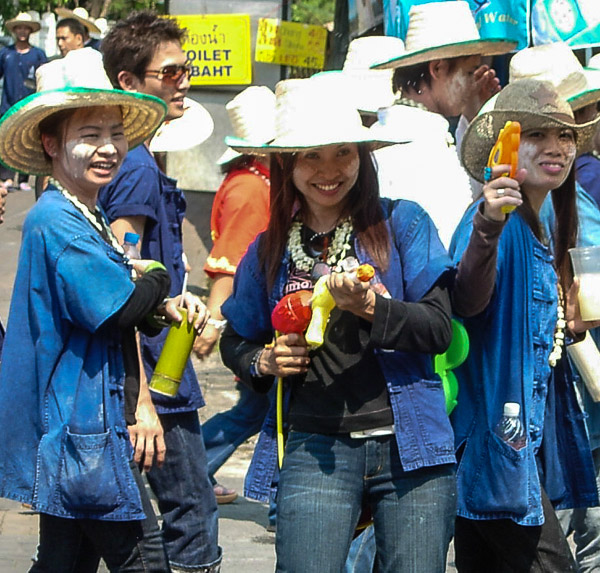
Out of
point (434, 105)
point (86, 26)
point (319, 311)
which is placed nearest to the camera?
point (319, 311)

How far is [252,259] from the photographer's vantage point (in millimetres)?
3686

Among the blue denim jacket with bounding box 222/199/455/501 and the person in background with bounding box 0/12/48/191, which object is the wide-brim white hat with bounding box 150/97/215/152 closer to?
the blue denim jacket with bounding box 222/199/455/501

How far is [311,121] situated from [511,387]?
3.04 ft

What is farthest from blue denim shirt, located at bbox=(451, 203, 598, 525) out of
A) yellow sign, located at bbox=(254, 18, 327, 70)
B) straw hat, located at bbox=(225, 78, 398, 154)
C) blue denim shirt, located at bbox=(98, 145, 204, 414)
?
yellow sign, located at bbox=(254, 18, 327, 70)

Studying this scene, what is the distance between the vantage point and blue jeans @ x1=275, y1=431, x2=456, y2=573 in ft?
11.0

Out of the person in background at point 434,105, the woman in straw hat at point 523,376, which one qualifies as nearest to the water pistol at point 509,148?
the woman in straw hat at point 523,376

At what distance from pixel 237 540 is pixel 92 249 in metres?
2.83

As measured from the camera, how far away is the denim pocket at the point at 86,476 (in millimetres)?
3457

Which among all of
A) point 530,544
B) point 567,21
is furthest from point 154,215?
point 567,21

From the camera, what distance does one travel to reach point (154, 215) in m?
4.41

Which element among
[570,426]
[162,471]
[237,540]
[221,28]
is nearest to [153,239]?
[162,471]

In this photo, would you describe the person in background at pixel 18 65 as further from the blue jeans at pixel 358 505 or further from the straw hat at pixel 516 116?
the blue jeans at pixel 358 505

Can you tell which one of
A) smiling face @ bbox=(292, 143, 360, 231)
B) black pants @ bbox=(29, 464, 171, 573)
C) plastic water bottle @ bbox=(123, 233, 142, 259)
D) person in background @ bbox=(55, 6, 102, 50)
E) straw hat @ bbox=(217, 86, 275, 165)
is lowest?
black pants @ bbox=(29, 464, 171, 573)

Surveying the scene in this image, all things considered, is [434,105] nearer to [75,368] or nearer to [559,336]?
[559,336]
